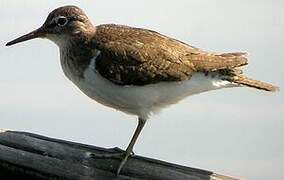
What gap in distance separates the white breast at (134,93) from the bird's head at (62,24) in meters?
0.66

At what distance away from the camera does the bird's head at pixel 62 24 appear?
21.9ft

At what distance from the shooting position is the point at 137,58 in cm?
613

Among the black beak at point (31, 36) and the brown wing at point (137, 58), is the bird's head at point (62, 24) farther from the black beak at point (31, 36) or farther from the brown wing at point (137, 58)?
the brown wing at point (137, 58)

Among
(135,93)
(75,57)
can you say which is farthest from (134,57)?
(75,57)

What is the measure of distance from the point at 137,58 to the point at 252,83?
1.38 meters

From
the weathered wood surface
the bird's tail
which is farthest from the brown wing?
the weathered wood surface

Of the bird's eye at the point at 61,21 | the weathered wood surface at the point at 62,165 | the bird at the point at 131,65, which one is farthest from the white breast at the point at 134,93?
the weathered wood surface at the point at 62,165

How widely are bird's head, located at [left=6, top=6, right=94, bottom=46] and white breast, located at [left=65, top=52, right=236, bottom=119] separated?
658mm

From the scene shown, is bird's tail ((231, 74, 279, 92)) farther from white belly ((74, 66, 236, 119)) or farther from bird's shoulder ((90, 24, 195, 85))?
bird's shoulder ((90, 24, 195, 85))

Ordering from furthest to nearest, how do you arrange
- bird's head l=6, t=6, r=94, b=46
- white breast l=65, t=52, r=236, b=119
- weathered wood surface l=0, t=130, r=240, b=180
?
bird's head l=6, t=6, r=94, b=46 < white breast l=65, t=52, r=236, b=119 < weathered wood surface l=0, t=130, r=240, b=180

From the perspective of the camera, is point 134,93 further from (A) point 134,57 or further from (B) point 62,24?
(B) point 62,24

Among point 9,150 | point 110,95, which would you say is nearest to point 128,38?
point 110,95

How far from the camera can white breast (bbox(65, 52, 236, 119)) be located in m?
5.99

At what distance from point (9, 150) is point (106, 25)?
278 cm
